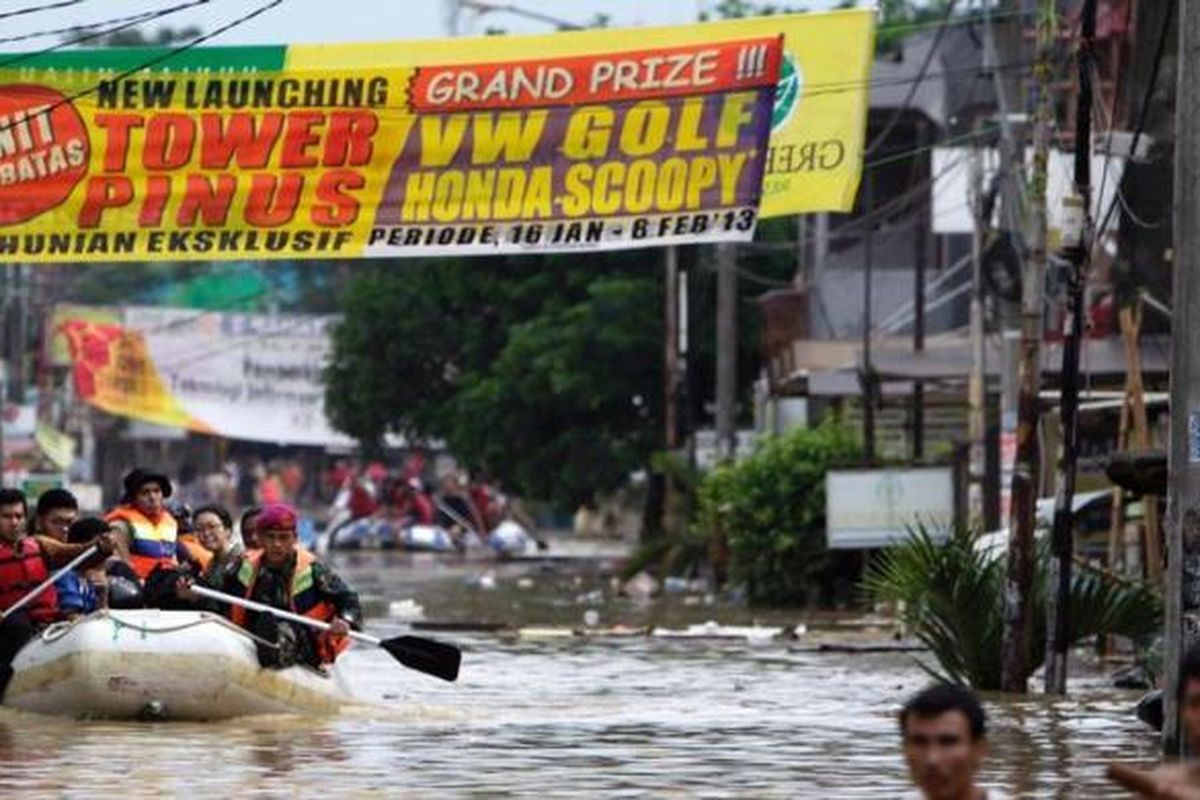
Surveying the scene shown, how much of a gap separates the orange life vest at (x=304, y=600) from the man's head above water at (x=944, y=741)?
12834 millimetres

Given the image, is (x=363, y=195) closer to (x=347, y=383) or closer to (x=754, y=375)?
(x=754, y=375)

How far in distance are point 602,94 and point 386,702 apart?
459 centimetres

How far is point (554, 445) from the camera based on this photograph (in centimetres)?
6250

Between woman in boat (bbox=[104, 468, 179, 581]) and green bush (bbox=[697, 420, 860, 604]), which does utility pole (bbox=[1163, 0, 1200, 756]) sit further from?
green bush (bbox=[697, 420, 860, 604])

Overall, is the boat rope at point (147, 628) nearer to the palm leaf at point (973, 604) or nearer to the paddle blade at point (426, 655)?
the paddle blade at point (426, 655)

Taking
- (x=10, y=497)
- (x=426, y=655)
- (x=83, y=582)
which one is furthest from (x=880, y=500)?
(x=10, y=497)

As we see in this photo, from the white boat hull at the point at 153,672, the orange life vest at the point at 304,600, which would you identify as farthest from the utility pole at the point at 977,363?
the white boat hull at the point at 153,672

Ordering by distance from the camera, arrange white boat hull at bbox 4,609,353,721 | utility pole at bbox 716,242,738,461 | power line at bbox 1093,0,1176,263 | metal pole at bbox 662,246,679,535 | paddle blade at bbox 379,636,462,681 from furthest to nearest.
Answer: metal pole at bbox 662,246,679,535 → utility pole at bbox 716,242,738,461 → power line at bbox 1093,0,1176,263 → paddle blade at bbox 379,636,462,681 → white boat hull at bbox 4,609,353,721

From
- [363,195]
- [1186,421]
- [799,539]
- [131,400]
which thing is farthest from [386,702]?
[131,400]

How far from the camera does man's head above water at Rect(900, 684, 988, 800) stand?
9258mm

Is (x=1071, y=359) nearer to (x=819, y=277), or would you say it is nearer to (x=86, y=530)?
(x=86, y=530)

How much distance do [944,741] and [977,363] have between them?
3145cm

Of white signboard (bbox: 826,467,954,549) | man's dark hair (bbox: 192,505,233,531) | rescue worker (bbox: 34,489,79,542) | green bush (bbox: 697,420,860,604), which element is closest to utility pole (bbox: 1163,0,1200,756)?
rescue worker (bbox: 34,489,79,542)

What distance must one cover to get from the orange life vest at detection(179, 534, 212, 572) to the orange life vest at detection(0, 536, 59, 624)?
127 cm
